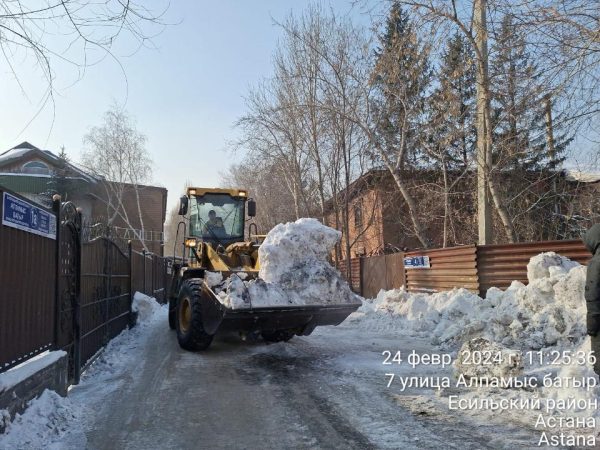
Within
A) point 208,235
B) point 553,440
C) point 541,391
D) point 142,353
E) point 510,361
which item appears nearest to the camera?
point 553,440

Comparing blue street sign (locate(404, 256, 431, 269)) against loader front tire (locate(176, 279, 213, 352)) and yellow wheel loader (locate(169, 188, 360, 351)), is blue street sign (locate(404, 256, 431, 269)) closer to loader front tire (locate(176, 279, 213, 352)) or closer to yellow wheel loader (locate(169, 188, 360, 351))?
yellow wheel loader (locate(169, 188, 360, 351))

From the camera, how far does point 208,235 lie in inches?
452

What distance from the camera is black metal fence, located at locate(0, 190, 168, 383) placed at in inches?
173

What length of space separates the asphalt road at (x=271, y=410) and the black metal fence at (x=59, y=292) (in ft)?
2.85

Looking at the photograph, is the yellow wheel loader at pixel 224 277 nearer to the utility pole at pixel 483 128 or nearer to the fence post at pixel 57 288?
the fence post at pixel 57 288

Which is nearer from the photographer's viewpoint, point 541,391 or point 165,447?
point 165,447

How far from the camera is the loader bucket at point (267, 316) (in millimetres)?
7520

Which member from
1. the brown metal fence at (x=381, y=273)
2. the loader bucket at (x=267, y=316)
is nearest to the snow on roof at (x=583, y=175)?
the brown metal fence at (x=381, y=273)

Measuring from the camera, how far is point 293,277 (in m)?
8.00

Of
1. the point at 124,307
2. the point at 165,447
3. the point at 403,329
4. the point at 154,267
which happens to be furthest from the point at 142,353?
the point at 154,267

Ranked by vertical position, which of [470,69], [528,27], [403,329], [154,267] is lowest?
[403,329]

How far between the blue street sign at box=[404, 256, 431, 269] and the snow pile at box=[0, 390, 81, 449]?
11.6m

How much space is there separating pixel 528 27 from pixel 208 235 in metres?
7.48

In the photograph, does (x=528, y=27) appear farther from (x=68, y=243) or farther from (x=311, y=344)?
(x=68, y=243)
